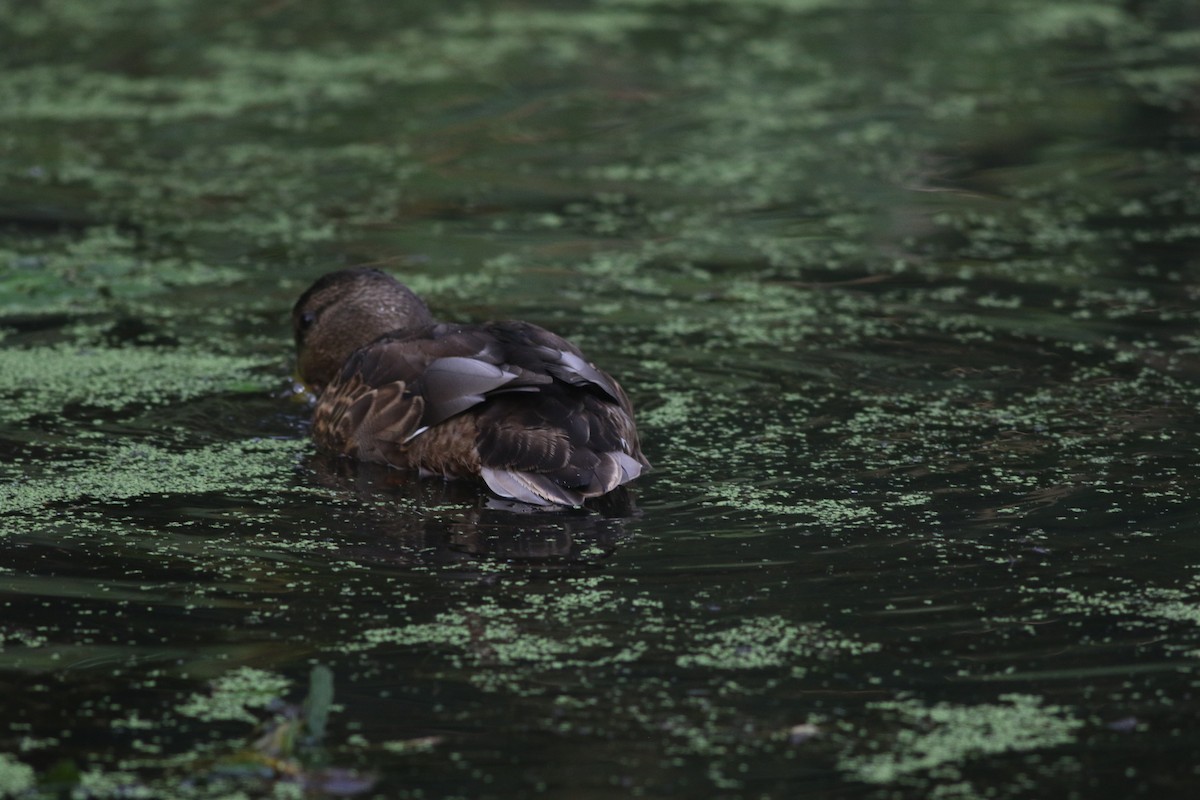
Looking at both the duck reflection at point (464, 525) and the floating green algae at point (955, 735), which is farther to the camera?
the duck reflection at point (464, 525)

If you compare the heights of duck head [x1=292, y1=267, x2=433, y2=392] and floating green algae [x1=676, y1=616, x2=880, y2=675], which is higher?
duck head [x1=292, y1=267, x2=433, y2=392]

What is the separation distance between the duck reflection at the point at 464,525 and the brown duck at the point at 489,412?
0.07m

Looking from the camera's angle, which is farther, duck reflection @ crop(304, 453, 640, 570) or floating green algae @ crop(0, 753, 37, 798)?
duck reflection @ crop(304, 453, 640, 570)

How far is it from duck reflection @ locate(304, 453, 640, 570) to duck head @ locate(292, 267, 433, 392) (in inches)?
45.5

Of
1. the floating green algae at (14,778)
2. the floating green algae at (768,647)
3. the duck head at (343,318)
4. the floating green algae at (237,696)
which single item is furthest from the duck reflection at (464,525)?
the floating green algae at (14,778)

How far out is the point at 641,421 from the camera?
6.45m

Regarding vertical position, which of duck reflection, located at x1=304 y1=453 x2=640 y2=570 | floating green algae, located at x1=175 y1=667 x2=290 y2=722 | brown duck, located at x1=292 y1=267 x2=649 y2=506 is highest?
brown duck, located at x1=292 y1=267 x2=649 y2=506

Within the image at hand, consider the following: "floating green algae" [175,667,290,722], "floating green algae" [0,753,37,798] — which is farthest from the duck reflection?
"floating green algae" [0,753,37,798]

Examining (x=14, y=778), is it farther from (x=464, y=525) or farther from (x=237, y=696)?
(x=464, y=525)

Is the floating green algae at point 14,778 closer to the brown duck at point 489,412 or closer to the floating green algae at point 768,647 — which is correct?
the floating green algae at point 768,647

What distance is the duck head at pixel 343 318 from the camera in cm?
711

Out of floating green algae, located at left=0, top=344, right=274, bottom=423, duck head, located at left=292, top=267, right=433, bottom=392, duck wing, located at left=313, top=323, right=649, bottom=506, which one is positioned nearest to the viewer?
duck wing, located at left=313, top=323, right=649, bottom=506

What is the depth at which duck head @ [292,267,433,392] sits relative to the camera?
7.11m

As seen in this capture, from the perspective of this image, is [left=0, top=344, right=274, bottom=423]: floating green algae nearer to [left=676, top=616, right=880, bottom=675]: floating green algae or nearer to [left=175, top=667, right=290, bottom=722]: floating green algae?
[left=175, top=667, right=290, bottom=722]: floating green algae
